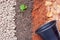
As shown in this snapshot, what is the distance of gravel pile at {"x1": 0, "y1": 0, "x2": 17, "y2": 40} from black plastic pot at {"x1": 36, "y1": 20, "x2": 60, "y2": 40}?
0.38 meters

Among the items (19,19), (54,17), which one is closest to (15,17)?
(19,19)

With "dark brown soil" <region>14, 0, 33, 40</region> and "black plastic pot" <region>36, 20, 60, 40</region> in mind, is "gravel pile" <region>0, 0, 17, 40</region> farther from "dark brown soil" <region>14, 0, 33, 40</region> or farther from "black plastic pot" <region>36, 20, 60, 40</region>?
"black plastic pot" <region>36, 20, 60, 40</region>

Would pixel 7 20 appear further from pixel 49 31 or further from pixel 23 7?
pixel 49 31

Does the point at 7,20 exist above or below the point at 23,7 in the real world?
below

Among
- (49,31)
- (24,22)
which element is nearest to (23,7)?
(24,22)

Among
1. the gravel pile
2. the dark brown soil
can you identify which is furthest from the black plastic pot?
the gravel pile

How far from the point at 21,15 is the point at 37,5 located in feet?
0.61

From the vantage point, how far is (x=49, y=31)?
6.98 feet

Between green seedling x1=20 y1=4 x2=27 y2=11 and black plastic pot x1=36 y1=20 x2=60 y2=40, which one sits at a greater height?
green seedling x1=20 y1=4 x2=27 y2=11

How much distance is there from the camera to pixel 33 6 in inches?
99.3

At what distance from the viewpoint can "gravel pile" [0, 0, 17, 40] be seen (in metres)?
2.47

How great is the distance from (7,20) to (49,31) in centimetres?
58

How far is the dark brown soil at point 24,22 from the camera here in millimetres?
2410

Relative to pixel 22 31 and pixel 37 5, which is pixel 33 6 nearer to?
pixel 37 5
